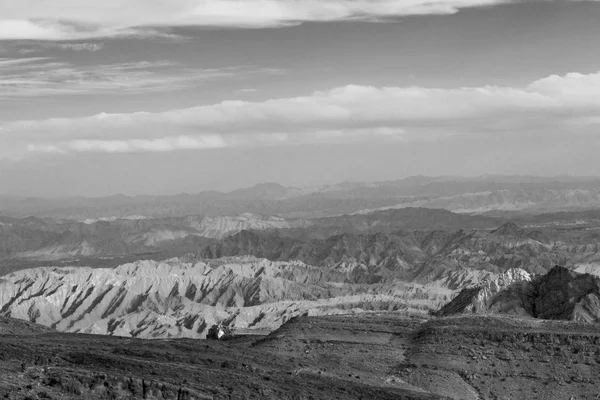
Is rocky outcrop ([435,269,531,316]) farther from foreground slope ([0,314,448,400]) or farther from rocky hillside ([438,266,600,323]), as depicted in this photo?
foreground slope ([0,314,448,400])

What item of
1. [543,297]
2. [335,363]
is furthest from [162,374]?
[543,297]

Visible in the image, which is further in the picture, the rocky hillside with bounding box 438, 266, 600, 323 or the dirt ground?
the rocky hillside with bounding box 438, 266, 600, 323

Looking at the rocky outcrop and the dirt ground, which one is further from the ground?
the dirt ground

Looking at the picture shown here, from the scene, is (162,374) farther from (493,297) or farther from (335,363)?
(493,297)

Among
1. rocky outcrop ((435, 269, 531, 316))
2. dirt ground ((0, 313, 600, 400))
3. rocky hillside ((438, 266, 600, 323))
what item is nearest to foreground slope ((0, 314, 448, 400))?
dirt ground ((0, 313, 600, 400))

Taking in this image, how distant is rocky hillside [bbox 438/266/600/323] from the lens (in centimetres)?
9394

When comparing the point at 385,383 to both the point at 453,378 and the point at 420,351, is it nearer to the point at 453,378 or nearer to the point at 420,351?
the point at 453,378

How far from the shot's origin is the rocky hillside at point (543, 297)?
9394 cm

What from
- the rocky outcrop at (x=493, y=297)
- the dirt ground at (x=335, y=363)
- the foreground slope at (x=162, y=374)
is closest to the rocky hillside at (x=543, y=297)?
the rocky outcrop at (x=493, y=297)

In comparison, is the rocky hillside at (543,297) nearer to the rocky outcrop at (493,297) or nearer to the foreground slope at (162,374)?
the rocky outcrop at (493,297)

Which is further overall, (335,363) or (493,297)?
(493,297)

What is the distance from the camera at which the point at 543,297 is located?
98188 mm

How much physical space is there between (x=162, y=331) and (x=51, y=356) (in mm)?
154367

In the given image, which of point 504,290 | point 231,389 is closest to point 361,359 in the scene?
point 231,389
